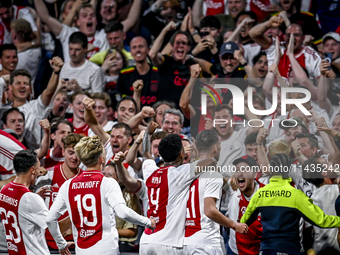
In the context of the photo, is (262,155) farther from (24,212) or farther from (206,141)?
(24,212)

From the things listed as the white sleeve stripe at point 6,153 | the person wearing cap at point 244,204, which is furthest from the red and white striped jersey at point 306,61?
the white sleeve stripe at point 6,153

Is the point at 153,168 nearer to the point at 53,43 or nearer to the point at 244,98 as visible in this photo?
the point at 244,98

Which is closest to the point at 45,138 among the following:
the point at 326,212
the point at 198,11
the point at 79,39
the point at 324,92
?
the point at 79,39

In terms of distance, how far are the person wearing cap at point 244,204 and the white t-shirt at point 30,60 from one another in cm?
478

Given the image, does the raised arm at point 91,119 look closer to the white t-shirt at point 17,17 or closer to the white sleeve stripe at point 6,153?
the white sleeve stripe at point 6,153

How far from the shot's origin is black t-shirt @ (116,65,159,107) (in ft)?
27.6

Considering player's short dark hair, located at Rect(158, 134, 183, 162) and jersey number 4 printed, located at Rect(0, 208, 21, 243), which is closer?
jersey number 4 printed, located at Rect(0, 208, 21, 243)

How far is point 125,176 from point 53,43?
520cm

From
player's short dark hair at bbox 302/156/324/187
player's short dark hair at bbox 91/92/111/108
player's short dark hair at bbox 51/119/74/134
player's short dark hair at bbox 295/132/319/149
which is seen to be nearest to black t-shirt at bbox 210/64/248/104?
player's short dark hair at bbox 295/132/319/149

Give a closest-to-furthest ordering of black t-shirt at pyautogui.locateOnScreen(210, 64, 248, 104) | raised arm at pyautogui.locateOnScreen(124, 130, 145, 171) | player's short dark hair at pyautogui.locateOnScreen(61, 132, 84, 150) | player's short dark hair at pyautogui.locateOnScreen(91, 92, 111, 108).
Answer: raised arm at pyautogui.locateOnScreen(124, 130, 145, 171)
player's short dark hair at pyautogui.locateOnScreen(61, 132, 84, 150)
player's short dark hair at pyautogui.locateOnScreen(91, 92, 111, 108)
black t-shirt at pyautogui.locateOnScreen(210, 64, 248, 104)

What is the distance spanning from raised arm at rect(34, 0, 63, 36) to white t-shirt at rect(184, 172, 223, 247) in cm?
550

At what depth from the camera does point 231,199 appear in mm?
6434

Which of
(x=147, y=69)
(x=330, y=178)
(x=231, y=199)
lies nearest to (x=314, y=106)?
(x=330, y=178)

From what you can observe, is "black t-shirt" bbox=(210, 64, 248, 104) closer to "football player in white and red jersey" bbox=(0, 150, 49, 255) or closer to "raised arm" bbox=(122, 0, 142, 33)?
"raised arm" bbox=(122, 0, 142, 33)
